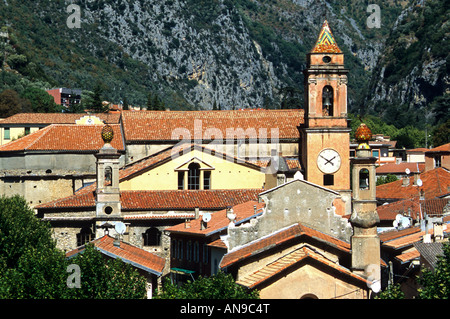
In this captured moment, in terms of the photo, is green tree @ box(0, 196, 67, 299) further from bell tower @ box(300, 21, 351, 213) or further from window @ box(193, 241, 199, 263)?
bell tower @ box(300, 21, 351, 213)

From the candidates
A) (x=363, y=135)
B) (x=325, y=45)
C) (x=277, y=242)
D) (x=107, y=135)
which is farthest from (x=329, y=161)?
(x=277, y=242)

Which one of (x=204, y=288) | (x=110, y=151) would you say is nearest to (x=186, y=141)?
(x=110, y=151)

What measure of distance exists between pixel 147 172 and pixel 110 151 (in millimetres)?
5159

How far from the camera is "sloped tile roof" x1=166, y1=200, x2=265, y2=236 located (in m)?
52.3

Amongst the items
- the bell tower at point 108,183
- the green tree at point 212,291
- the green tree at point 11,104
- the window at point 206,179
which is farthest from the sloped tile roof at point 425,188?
the green tree at point 11,104

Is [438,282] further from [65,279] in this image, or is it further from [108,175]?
[108,175]

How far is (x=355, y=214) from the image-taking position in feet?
144

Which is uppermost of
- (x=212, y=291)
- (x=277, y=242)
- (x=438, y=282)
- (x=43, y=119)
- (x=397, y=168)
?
(x=43, y=119)

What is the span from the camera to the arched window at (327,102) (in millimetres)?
78125

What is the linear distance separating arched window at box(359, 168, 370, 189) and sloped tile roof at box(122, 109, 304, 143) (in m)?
38.6

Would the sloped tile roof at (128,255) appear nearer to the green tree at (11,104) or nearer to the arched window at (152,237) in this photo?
the arched window at (152,237)

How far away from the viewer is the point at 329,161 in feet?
254

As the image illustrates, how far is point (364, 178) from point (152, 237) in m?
27.2
